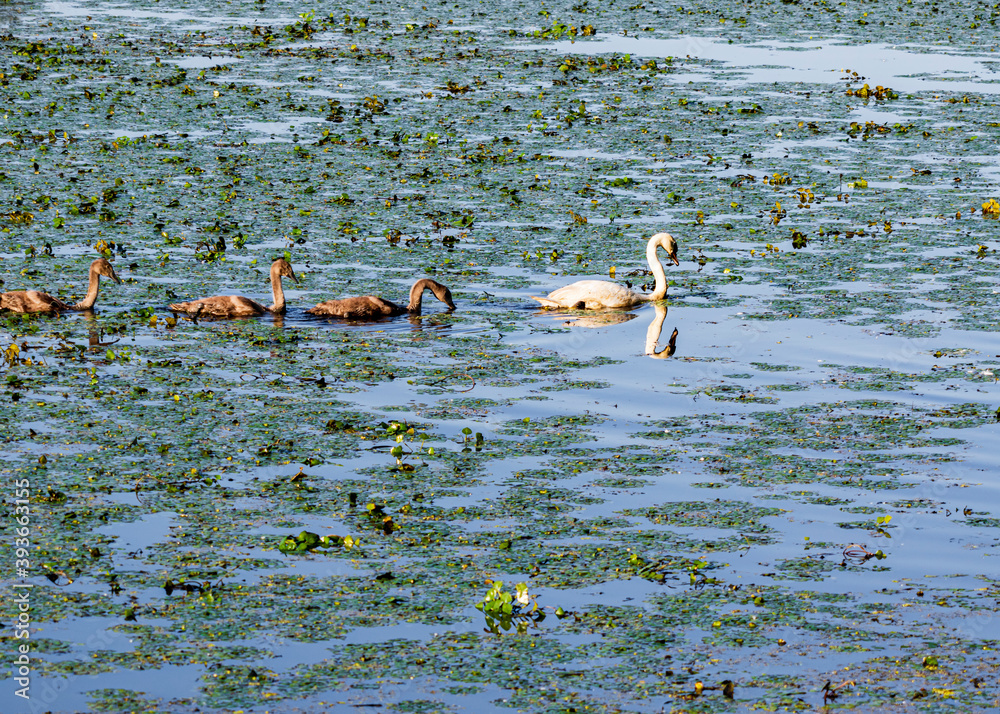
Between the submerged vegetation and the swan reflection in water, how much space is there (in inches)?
2.9

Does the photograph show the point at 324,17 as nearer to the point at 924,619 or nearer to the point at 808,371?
the point at 808,371

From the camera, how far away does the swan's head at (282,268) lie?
16141 mm

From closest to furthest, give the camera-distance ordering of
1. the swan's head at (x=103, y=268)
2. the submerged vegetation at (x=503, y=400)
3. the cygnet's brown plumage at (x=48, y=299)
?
the submerged vegetation at (x=503, y=400), the cygnet's brown plumage at (x=48, y=299), the swan's head at (x=103, y=268)

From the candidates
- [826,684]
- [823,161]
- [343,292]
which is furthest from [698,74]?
[826,684]

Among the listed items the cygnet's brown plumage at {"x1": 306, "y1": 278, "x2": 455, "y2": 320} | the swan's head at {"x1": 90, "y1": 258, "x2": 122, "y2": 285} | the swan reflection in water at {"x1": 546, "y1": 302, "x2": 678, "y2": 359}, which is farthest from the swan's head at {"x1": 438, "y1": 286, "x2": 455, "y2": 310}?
the swan's head at {"x1": 90, "y1": 258, "x2": 122, "y2": 285}

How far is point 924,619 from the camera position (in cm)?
925

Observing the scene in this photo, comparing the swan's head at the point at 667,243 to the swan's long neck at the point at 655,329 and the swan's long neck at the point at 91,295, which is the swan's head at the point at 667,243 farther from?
the swan's long neck at the point at 91,295

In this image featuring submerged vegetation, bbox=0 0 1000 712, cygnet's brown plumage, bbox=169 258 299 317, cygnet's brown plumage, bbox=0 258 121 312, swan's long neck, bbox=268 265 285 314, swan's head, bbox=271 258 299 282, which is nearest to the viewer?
submerged vegetation, bbox=0 0 1000 712

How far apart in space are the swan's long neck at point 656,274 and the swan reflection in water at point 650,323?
5.3 inches

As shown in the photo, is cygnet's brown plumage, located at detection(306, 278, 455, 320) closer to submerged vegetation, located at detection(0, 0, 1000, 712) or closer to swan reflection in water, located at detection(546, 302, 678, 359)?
submerged vegetation, located at detection(0, 0, 1000, 712)

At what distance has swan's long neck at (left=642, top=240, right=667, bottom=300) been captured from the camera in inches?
696

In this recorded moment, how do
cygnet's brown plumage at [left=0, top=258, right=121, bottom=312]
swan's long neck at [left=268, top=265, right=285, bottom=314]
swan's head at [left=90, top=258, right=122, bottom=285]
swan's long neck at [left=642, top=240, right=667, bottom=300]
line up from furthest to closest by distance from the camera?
swan's long neck at [left=642, top=240, right=667, bottom=300] → swan's long neck at [left=268, top=265, right=285, bottom=314] → swan's head at [left=90, top=258, right=122, bottom=285] → cygnet's brown plumage at [left=0, top=258, right=121, bottom=312]

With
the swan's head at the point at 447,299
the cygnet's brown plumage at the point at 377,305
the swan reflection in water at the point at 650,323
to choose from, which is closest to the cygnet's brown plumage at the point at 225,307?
the cygnet's brown plumage at the point at 377,305

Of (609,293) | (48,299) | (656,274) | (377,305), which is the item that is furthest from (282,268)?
(656,274)
